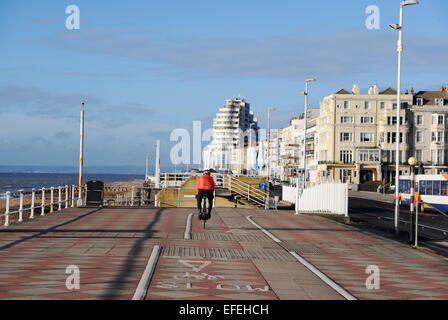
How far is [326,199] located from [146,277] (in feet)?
70.6

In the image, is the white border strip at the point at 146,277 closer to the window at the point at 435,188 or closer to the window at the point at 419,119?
the window at the point at 435,188

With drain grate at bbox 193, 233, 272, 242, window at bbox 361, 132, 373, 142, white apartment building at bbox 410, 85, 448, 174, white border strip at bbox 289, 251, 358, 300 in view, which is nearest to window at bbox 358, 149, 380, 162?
window at bbox 361, 132, 373, 142

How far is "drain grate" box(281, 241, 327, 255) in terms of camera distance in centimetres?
1514

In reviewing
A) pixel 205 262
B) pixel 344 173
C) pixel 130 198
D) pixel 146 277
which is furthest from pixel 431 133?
pixel 146 277

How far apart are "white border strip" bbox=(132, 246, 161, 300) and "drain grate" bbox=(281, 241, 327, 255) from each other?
12.3ft

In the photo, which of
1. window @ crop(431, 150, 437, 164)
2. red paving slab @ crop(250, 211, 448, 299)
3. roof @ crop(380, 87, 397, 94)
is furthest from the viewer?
roof @ crop(380, 87, 397, 94)

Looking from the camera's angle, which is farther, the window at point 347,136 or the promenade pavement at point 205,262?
the window at point 347,136

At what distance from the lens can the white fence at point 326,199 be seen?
28500mm

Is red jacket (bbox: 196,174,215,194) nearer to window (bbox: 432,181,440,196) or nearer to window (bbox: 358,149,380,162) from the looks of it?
window (bbox: 432,181,440,196)

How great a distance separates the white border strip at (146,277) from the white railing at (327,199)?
16657mm

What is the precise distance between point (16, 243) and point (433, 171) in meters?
93.8

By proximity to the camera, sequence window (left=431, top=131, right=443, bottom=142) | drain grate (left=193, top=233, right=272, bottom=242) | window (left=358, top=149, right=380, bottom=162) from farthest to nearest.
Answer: window (left=431, top=131, right=443, bottom=142), window (left=358, top=149, right=380, bottom=162), drain grate (left=193, top=233, right=272, bottom=242)

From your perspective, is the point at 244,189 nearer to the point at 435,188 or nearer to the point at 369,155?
the point at 435,188

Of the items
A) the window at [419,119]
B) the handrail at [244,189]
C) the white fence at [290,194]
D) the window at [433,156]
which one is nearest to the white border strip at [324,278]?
the handrail at [244,189]
